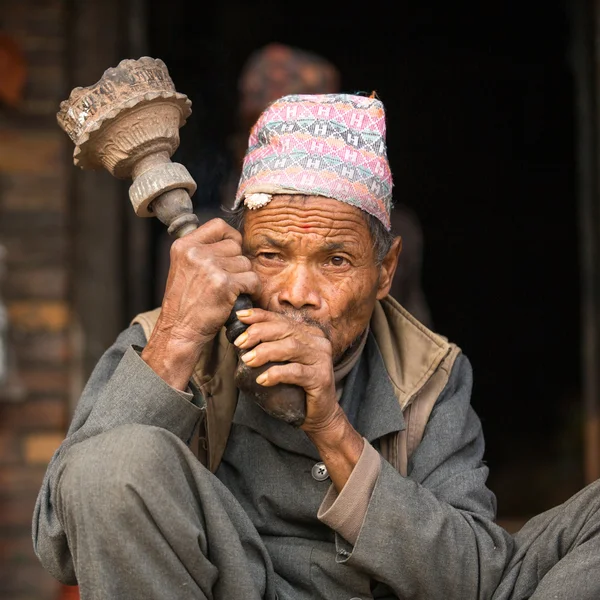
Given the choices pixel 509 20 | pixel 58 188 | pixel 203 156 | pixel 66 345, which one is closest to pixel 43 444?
pixel 66 345

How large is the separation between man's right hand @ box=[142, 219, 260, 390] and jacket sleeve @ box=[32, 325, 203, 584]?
1.8 inches

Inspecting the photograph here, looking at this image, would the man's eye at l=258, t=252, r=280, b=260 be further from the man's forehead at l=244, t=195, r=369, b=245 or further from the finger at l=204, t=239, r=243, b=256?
the finger at l=204, t=239, r=243, b=256

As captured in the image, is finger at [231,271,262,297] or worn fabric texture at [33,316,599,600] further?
finger at [231,271,262,297]

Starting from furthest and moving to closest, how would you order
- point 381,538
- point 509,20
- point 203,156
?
1. point 509,20
2. point 203,156
3. point 381,538

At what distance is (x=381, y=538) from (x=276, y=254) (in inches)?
30.6

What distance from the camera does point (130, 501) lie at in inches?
91.5

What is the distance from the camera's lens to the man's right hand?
2.59 metres

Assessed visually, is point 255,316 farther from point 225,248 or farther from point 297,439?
point 297,439

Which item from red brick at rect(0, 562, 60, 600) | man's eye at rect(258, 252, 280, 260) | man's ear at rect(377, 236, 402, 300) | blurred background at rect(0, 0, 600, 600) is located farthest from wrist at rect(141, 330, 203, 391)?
red brick at rect(0, 562, 60, 600)

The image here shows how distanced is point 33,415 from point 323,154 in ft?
8.44

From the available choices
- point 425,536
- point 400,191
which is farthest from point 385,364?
point 400,191

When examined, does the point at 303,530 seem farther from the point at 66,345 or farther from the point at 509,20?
the point at 509,20

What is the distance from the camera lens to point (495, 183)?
6492 mm

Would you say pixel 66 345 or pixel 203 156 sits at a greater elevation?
pixel 203 156
